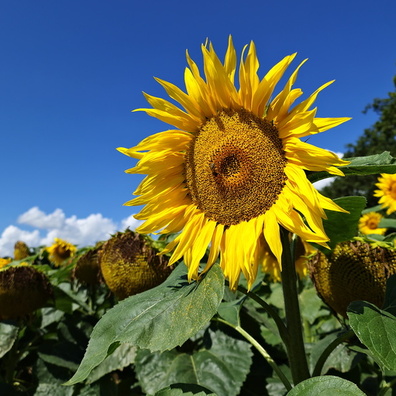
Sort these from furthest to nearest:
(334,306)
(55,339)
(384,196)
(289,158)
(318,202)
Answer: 1. (384,196)
2. (55,339)
3. (334,306)
4. (289,158)
5. (318,202)

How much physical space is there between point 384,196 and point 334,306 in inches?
133

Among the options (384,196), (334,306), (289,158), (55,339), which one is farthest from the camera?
(384,196)

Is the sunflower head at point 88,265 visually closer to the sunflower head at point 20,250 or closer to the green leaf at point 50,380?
the green leaf at point 50,380

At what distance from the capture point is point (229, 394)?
6.39 feet

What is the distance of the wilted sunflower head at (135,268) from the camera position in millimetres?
2102

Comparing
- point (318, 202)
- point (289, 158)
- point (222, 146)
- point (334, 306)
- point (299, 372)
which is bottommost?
point (299, 372)

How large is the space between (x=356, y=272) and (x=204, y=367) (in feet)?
3.07

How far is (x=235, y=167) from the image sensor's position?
147 centimetres

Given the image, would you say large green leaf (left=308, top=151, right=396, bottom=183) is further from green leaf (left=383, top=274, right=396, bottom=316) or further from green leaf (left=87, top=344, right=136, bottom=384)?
green leaf (left=87, top=344, right=136, bottom=384)

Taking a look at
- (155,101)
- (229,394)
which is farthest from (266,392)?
(155,101)

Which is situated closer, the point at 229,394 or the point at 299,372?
the point at 299,372

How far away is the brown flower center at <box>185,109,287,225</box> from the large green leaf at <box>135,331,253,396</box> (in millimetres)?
945

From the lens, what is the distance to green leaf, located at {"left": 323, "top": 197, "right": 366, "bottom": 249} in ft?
4.70

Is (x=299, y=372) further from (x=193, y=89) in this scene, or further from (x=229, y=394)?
(x=193, y=89)
